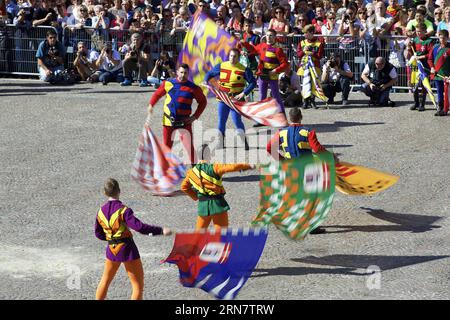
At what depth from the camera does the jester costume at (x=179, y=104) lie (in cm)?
1490

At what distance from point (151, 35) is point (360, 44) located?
478cm

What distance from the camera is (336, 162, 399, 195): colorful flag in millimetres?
12789

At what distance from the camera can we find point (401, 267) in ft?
36.9

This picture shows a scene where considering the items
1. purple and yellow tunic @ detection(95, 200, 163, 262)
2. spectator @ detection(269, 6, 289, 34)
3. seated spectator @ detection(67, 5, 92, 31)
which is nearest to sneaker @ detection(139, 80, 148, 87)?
seated spectator @ detection(67, 5, 92, 31)

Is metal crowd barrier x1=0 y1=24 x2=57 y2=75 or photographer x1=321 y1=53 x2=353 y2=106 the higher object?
metal crowd barrier x1=0 y1=24 x2=57 y2=75

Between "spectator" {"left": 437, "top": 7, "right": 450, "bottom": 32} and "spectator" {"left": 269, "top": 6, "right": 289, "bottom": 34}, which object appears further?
"spectator" {"left": 269, "top": 6, "right": 289, "bottom": 34}

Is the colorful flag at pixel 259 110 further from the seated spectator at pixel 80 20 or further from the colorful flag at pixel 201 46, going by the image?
the seated spectator at pixel 80 20

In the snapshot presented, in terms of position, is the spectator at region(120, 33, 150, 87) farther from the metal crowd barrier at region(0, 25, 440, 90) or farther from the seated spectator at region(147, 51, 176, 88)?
the metal crowd barrier at region(0, 25, 440, 90)

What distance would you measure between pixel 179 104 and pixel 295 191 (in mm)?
3853

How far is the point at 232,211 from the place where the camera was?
13.5 metres

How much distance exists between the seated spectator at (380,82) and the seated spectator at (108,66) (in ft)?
19.8

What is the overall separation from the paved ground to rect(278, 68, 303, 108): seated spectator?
606mm
